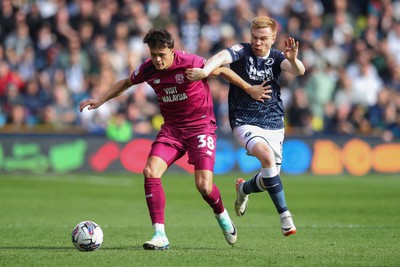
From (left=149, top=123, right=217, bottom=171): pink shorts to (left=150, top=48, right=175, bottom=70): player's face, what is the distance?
815 mm

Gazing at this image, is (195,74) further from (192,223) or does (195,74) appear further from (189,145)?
(192,223)

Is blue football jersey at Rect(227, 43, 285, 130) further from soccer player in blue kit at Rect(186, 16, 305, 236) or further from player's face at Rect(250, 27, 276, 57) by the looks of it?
player's face at Rect(250, 27, 276, 57)

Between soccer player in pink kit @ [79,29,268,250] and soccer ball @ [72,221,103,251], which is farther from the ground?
soccer player in pink kit @ [79,29,268,250]

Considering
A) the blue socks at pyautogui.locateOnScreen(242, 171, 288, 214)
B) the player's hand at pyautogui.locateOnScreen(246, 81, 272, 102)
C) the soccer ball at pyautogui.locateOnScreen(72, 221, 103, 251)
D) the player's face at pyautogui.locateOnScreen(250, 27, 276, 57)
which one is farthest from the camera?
the player's face at pyautogui.locateOnScreen(250, 27, 276, 57)

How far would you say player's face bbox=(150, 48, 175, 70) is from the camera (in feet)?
30.5

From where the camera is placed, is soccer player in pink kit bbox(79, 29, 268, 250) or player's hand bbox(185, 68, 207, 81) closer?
player's hand bbox(185, 68, 207, 81)

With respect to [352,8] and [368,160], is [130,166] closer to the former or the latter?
[368,160]

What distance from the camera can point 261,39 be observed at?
10.3 metres

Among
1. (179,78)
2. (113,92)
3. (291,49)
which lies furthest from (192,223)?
(291,49)

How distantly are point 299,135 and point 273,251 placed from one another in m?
14.6

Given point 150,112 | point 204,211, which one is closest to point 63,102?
point 150,112

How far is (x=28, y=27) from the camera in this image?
2364 centimetres

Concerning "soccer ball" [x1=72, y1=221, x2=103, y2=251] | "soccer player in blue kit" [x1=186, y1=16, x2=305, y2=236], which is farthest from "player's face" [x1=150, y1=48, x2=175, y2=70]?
"soccer ball" [x1=72, y1=221, x2=103, y2=251]

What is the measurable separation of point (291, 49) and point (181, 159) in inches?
533
